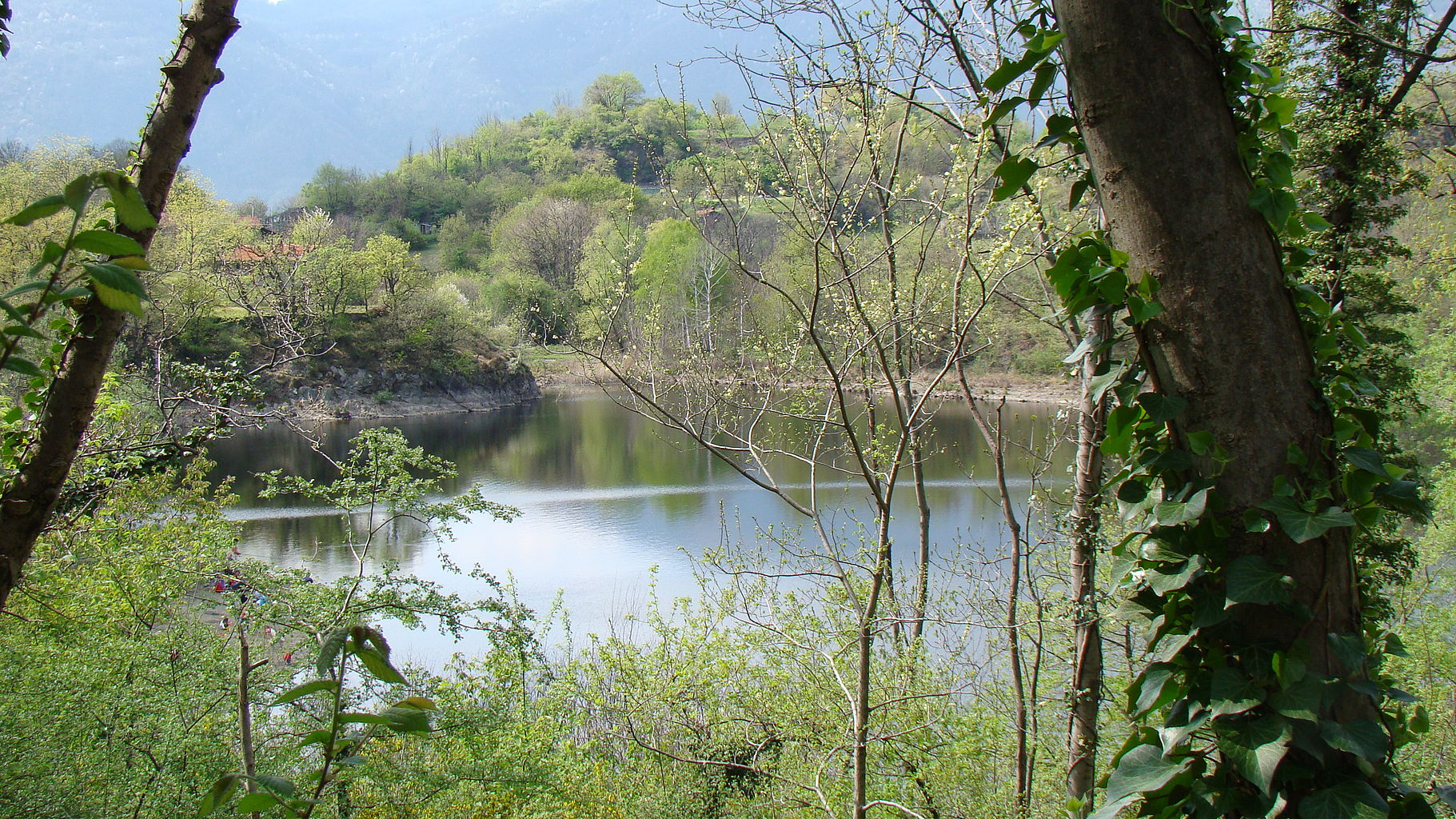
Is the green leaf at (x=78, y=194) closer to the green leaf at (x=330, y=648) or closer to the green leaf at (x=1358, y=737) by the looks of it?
the green leaf at (x=330, y=648)

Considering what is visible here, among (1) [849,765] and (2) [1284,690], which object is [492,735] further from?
(2) [1284,690]

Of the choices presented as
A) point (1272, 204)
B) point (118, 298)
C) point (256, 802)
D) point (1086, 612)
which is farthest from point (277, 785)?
point (1086, 612)

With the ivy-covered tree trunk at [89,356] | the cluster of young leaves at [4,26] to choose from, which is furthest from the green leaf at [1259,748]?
the cluster of young leaves at [4,26]

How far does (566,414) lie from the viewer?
83.3 feet

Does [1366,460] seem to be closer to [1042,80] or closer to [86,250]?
[1042,80]

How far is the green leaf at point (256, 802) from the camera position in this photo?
1.81 feet

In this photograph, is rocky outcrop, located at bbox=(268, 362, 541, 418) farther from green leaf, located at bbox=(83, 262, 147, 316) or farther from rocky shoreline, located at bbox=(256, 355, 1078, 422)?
green leaf, located at bbox=(83, 262, 147, 316)

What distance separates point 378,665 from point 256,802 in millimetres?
114

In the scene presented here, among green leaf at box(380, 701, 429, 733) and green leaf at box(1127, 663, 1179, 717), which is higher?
green leaf at box(380, 701, 429, 733)

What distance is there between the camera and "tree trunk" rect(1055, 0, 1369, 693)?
1.06 m

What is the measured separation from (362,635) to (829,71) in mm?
4507

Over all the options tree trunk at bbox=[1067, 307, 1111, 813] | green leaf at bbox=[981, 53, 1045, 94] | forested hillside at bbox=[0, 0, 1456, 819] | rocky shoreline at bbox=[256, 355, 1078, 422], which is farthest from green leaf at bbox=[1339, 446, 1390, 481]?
rocky shoreline at bbox=[256, 355, 1078, 422]

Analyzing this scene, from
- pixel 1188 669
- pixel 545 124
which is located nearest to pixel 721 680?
pixel 1188 669

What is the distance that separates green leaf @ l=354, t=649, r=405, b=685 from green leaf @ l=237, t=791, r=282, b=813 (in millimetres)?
97
